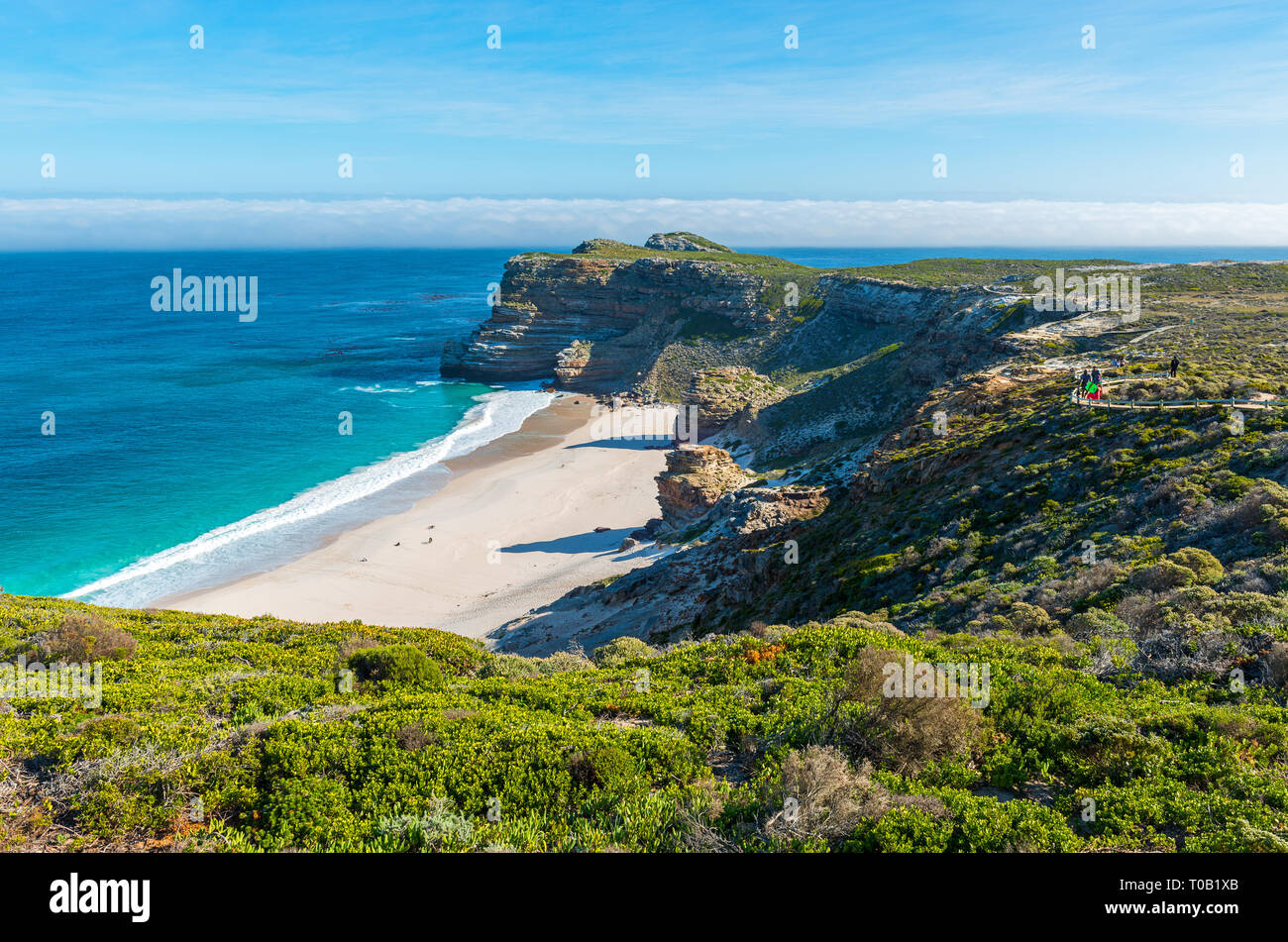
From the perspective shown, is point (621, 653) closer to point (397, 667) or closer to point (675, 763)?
point (397, 667)

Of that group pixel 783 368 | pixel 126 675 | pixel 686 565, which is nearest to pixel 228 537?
pixel 686 565

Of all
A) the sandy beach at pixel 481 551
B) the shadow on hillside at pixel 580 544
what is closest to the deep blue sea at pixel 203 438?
the sandy beach at pixel 481 551

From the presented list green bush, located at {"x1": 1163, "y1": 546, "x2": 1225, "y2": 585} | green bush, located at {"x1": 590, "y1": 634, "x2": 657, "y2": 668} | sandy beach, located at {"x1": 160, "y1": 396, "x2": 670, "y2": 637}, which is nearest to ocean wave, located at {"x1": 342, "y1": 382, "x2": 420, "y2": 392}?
sandy beach, located at {"x1": 160, "y1": 396, "x2": 670, "y2": 637}

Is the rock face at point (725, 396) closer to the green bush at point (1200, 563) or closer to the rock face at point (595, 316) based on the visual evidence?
the rock face at point (595, 316)

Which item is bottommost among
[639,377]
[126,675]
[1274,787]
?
[126,675]
